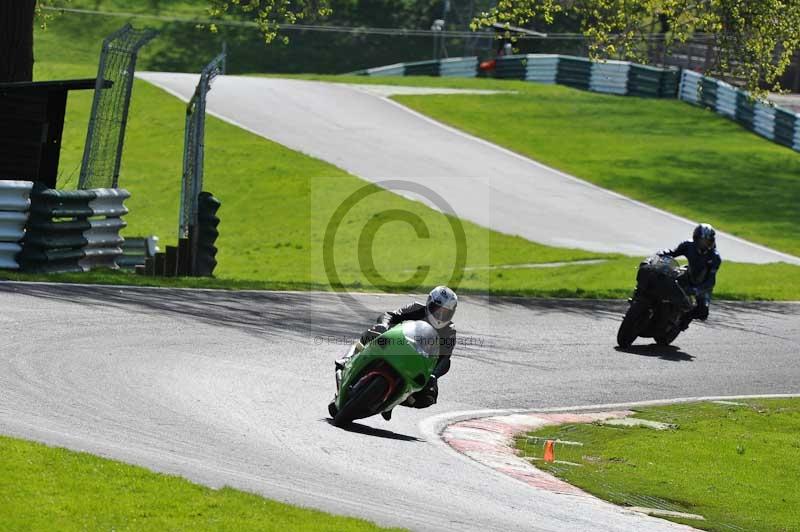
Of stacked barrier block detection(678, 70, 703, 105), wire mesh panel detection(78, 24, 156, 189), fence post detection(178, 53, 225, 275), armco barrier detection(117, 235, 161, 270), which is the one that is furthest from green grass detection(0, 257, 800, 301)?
stacked barrier block detection(678, 70, 703, 105)

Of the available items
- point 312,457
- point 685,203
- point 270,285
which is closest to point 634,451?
point 312,457

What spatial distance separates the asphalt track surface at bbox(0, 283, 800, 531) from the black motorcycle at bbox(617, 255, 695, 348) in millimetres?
339

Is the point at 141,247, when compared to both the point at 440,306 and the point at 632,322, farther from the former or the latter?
the point at 440,306

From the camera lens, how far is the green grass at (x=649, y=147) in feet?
115

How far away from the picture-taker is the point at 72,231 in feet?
65.5

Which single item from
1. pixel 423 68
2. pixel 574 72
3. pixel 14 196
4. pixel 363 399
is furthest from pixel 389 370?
pixel 423 68

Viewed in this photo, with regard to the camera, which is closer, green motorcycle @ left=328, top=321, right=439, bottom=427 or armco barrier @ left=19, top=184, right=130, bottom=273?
green motorcycle @ left=328, top=321, right=439, bottom=427

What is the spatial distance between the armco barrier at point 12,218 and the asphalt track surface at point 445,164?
14.0 m

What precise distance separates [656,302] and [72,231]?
8464mm

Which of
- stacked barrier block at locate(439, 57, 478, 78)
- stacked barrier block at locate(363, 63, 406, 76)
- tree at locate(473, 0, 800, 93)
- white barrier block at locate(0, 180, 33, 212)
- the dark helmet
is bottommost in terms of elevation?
white barrier block at locate(0, 180, 33, 212)

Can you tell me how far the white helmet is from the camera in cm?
1122

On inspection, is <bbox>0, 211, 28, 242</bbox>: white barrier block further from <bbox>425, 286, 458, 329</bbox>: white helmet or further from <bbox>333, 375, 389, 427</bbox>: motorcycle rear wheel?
<bbox>425, 286, 458, 329</bbox>: white helmet

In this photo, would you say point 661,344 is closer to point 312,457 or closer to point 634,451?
point 634,451

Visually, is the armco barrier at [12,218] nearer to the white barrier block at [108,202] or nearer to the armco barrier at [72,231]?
the armco barrier at [72,231]
